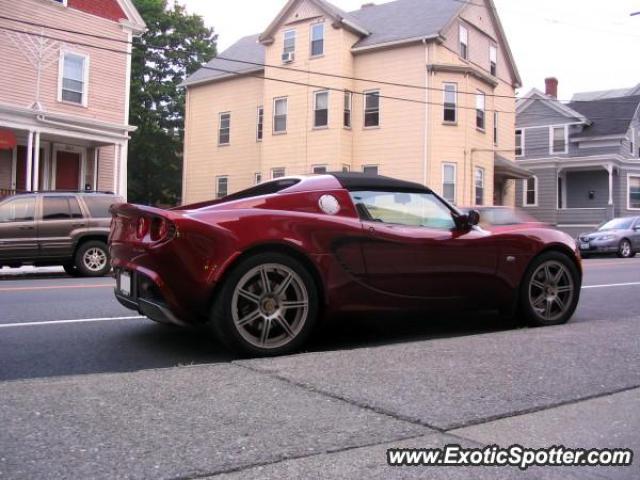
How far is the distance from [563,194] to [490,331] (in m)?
32.4

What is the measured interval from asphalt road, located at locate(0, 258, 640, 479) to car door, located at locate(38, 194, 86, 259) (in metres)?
6.71

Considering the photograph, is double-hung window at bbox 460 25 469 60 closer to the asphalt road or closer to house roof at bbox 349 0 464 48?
house roof at bbox 349 0 464 48

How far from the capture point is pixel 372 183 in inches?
221

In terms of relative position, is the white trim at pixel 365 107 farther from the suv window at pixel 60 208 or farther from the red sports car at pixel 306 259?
the red sports car at pixel 306 259

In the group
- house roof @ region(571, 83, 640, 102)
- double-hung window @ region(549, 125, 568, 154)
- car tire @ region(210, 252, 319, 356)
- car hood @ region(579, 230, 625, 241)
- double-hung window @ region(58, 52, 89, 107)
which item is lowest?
car tire @ region(210, 252, 319, 356)

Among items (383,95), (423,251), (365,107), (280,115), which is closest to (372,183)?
(423,251)

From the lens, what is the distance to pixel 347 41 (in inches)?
990

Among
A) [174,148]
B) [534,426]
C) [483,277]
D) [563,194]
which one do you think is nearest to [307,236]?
[483,277]

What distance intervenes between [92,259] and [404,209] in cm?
888

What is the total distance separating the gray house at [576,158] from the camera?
34062mm

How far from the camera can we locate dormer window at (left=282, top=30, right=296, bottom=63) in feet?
85.6

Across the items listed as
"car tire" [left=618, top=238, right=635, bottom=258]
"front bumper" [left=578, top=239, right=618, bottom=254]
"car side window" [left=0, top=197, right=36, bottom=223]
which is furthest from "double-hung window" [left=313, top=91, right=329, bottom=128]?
"car side window" [left=0, top=197, right=36, bottom=223]

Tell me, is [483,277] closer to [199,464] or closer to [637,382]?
[637,382]

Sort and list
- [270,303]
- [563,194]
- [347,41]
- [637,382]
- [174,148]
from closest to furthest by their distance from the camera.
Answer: [637,382] → [270,303] → [347,41] → [563,194] → [174,148]
